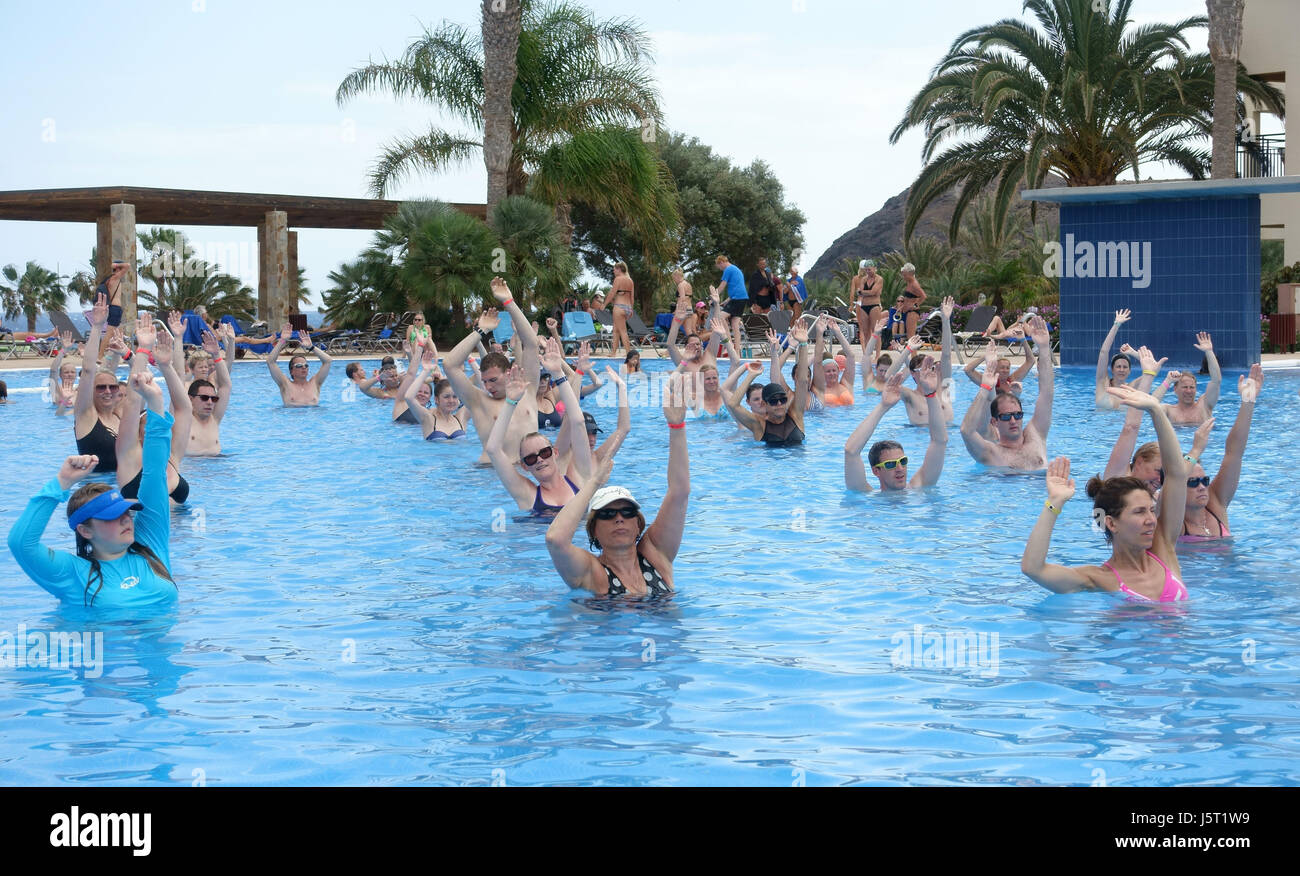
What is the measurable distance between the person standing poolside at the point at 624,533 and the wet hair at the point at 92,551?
5.66 feet

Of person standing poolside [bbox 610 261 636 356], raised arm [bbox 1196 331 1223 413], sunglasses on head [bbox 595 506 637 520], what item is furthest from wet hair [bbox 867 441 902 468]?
person standing poolside [bbox 610 261 636 356]

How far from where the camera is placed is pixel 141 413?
7.05m

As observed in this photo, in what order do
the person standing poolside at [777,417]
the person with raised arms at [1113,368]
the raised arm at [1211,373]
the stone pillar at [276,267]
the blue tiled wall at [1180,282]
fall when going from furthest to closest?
the stone pillar at [276,267]
the blue tiled wall at [1180,282]
the person standing poolside at [777,417]
the person with raised arms at [1113,368]
the raised arm at [1211,373]

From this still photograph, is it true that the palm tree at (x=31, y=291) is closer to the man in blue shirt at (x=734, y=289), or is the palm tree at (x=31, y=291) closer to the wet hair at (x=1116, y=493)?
the man in blue shirt at (x=734, y=289)

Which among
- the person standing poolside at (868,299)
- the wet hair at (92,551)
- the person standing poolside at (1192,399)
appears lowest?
the wet hair at (92,551)

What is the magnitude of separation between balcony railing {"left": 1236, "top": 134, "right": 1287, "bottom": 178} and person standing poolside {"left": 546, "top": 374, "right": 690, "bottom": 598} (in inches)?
1042

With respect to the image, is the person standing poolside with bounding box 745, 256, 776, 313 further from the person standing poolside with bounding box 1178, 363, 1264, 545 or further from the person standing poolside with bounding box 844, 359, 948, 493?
the person standing poolside with bounding box 1178, 363, 1264, 545

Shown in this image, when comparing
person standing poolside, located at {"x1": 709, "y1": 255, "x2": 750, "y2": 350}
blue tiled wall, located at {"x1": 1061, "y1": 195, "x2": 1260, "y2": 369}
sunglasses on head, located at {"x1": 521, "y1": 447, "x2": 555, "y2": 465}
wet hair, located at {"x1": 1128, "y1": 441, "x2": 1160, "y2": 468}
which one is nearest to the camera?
wet hair, located at {"x1": 1128, "y1": 441, "x2": 1160, "y2": 468}

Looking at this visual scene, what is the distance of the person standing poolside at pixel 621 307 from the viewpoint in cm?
2503

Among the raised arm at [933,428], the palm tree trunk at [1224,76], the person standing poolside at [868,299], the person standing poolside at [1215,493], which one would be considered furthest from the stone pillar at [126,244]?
the person standing poolside at [1215,493]

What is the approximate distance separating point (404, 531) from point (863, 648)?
3.77 meters

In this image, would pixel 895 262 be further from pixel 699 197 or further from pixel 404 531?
pixel 404 531

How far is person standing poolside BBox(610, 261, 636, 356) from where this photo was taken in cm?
2503

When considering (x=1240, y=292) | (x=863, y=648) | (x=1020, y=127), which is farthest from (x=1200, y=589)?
(x=1020, y=127)
